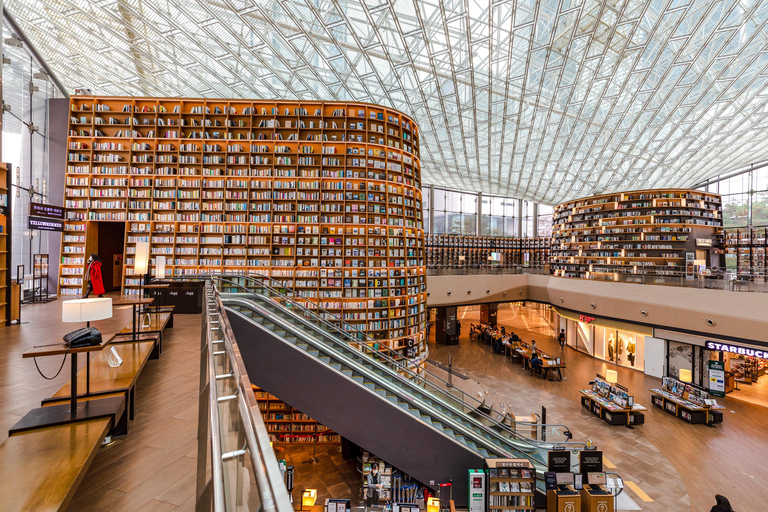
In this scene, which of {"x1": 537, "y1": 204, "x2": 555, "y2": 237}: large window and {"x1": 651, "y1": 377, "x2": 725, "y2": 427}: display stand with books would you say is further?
{"x1": 537, "y1": 204, "x2": 555, "y2": 237}: large window

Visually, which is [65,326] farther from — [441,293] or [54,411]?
[441,293]

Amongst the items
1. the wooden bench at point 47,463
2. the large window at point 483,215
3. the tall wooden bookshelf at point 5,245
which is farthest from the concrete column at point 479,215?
the wooden bench at point 47,463

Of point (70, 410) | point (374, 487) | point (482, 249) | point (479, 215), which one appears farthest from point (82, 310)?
point (479, 215)

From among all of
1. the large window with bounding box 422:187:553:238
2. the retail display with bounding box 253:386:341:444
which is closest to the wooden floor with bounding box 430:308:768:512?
the retail display with bounding box 253:386:341:444

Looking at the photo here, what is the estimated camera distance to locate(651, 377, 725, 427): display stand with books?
8696 mm

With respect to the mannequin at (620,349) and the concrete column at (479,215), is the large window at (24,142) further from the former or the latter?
the concrete column at (479,215)

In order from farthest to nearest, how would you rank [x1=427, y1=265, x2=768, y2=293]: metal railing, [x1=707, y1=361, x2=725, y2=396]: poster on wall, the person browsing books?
[x1=707, y1=361, x2=725, y2=396]: poster on wall → [x1=427, y1=265, x2=768, y2=293]: metal railing → the person browsing books

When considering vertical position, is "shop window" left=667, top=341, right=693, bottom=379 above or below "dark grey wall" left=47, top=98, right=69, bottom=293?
below

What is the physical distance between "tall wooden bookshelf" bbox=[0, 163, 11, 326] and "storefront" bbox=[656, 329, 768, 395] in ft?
52.9

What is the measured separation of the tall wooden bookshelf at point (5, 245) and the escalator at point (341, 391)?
3.05 meters

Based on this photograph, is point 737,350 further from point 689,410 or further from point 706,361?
point 689,410

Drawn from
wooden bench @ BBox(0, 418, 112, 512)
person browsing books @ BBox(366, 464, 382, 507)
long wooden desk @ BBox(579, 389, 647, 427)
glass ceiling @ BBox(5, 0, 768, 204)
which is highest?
glass ceiling @ BBox(5, 0, 768, 204)

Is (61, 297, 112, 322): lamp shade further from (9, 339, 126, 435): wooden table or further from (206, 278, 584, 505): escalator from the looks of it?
(206, 278, 584, 505): escalator

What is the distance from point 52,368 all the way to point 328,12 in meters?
9.90
